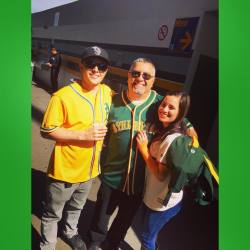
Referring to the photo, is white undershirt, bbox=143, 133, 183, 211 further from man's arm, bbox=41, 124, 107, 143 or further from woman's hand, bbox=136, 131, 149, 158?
man's arm, bbox=41, 124, 107, 143

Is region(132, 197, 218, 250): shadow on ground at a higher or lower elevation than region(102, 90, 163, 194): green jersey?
lower

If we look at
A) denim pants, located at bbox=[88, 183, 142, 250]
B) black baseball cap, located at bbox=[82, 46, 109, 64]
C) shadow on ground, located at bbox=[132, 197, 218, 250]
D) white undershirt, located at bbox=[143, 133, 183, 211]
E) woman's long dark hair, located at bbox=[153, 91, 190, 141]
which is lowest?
shadow on ground, located at bbox=[132, 197, 218, 250]

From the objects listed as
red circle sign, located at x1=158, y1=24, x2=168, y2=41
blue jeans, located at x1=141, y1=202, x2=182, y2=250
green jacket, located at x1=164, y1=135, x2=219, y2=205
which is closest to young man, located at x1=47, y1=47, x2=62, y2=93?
red circle sign, located at x1=158, y1=24, x2=168, y2=41

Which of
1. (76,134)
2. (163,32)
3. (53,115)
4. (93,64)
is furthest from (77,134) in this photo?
(163,32)
